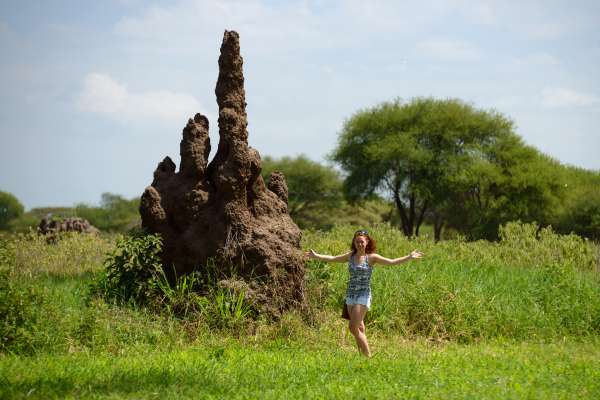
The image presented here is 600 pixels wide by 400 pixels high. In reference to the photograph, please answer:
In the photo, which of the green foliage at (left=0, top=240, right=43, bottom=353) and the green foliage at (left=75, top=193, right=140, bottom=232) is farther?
the green foliage at (left=75, top=193, right=140, bottom=232)

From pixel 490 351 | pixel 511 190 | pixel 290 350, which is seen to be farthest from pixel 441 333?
pixel 511 190

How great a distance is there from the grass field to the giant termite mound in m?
0.69

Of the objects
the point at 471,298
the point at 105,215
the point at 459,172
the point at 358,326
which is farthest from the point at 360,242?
the point at 105,215

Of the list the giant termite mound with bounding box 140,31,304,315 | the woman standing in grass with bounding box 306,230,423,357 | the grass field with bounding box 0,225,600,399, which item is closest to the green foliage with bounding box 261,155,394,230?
the grass field with bounding box 0,225,600,399

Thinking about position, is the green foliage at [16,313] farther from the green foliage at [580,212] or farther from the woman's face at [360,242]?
the green foliage at [580,212]

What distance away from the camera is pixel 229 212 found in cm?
969

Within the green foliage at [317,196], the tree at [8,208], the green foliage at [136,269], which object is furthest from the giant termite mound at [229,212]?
the tree at [8,208]

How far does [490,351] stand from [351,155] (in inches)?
1307

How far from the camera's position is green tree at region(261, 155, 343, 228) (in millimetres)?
52312

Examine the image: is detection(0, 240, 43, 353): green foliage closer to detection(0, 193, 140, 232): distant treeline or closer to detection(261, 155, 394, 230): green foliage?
detection(261, 155, 394, 230): green foliage

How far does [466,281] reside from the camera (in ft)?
38.8

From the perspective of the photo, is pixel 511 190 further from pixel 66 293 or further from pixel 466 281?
pixel 66 293

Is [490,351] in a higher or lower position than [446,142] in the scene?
lower

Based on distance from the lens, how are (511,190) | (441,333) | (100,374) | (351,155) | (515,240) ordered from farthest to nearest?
(351,155)
(511,190)
(515,240)
(441,333)
(100,374)
